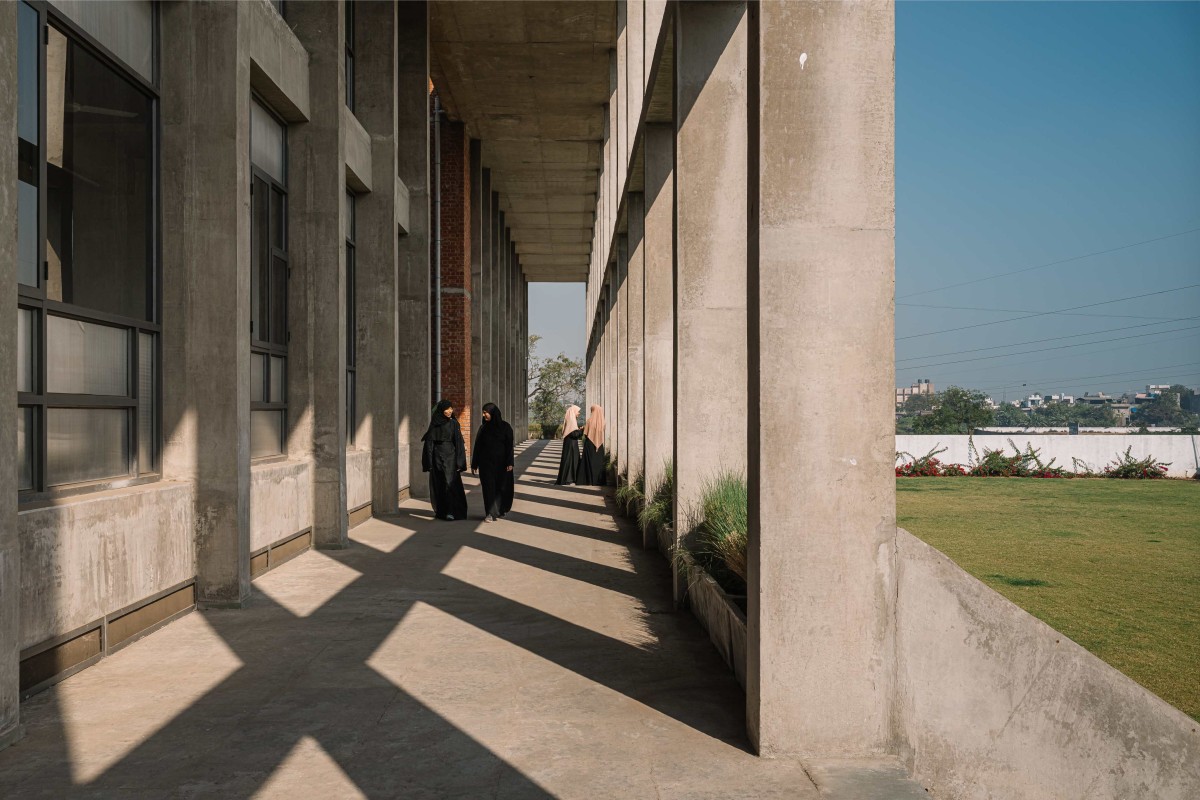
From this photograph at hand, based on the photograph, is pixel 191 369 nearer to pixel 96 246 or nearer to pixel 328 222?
pixel 96 246

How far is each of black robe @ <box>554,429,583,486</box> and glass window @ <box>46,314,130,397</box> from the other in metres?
14.1

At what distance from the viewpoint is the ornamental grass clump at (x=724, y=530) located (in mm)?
6594

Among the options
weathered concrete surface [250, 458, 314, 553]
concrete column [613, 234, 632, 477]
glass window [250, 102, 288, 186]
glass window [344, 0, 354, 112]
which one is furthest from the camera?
concrete column [613, 234, 632, 477]

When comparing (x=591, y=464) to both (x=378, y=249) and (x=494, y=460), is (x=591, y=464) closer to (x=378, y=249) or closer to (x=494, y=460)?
(x=494, y=460)

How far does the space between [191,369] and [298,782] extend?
14.8 ft

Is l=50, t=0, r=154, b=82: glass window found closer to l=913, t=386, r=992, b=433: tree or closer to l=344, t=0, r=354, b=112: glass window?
l=344, t=0, r=354, b=112: glass window

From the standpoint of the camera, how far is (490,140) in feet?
93.6

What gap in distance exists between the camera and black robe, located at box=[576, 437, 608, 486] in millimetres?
21250

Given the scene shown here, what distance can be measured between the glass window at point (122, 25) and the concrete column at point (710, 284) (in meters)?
4.09

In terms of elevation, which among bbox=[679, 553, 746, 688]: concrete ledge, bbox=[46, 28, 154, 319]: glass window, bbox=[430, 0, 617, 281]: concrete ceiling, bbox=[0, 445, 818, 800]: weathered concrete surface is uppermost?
bbox=[430, 0, 617, 281]: concrete ceiling

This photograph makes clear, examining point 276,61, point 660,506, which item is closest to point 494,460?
point 660,506

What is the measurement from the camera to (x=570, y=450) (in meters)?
21.1

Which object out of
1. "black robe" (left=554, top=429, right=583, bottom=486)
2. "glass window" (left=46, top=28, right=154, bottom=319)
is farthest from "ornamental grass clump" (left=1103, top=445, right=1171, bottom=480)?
"glass window" (left=46, top=28, right=154, bottom=319)

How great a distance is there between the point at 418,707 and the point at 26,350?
3.10m
